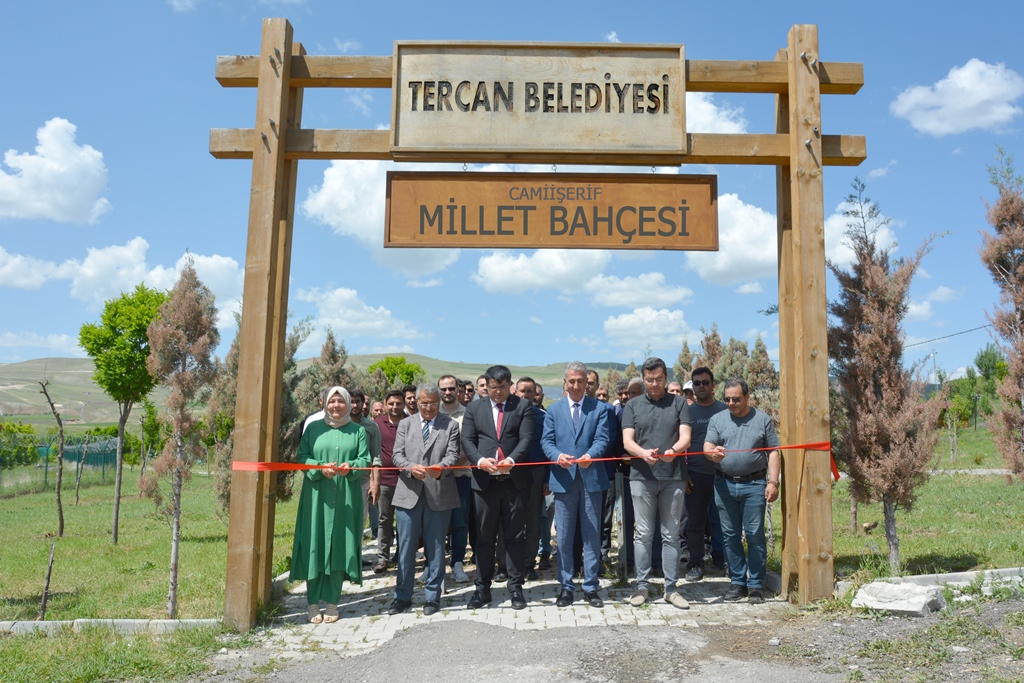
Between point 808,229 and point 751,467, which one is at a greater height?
point 808,229

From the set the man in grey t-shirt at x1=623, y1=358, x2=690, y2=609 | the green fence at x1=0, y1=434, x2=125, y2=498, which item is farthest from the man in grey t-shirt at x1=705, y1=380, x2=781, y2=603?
the green fence at x1=0, y1=434, x2=125, y2=498

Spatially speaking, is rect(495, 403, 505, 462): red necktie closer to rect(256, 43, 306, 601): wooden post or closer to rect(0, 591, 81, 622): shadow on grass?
rect(256, 43, 306, 601): wooden post

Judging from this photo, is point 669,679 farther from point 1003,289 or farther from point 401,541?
point 1003,289

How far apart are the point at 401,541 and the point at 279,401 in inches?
63.3

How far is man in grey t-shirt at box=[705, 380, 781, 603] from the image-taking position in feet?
20.2

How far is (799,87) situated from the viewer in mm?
6219

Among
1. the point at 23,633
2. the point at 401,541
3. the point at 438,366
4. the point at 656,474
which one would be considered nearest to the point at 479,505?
the point at 401,541

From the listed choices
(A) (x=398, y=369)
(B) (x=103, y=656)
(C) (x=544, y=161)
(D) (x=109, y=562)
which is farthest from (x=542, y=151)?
(A) (x=398, y=369)

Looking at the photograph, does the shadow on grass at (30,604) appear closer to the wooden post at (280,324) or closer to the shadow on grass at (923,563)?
the wooden post at (280,324)

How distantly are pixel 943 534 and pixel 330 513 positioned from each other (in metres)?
7.71

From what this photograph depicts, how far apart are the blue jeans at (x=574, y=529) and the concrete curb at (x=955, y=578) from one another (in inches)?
80.5

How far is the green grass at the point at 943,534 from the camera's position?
21.8ft

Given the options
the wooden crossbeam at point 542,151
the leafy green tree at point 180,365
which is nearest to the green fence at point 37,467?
the leafy green tree at point 180,365

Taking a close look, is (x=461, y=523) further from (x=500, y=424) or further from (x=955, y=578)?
(x=955, y=578)
